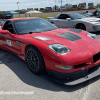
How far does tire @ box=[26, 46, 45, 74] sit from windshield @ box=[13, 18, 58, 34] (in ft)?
2.65

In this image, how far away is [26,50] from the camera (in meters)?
3.11

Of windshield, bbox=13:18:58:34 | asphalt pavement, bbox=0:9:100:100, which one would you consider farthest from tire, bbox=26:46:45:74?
windshield, bbox=13:18:58:34

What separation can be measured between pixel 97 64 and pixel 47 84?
1.12m

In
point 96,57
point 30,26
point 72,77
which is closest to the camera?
point 72,77

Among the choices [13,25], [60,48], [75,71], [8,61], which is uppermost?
[13,25]

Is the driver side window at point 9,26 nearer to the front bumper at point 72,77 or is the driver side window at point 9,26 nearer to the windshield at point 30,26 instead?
the windshield at point 30,26

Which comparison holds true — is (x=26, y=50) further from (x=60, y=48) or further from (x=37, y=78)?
(x=60, y=48)

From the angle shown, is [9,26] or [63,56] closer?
[63,56]

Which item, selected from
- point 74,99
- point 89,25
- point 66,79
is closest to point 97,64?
point 66,79

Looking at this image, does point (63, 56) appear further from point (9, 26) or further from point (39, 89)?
point (9, 26)

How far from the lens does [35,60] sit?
2.87m

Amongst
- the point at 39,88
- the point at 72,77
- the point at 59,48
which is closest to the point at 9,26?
the point at 59,48

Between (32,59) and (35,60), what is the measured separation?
14 cm

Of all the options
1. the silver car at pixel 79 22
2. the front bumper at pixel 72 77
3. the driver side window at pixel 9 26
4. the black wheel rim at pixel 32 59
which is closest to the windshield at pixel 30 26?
the driver side window at pixel 9 26
